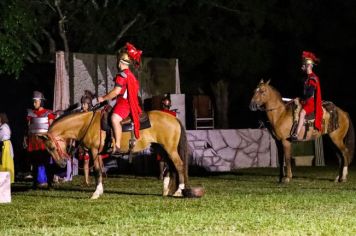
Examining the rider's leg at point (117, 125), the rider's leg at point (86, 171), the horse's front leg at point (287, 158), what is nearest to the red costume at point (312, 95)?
the horse's front leg at point (287, 158)

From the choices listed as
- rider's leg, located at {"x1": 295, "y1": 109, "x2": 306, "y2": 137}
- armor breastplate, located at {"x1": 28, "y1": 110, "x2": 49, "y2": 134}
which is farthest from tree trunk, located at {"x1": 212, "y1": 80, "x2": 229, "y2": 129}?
armor breastplate, located at {"x1": 28, "y1": 110, "x2": 49, "y2": 134}

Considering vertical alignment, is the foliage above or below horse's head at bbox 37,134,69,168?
above

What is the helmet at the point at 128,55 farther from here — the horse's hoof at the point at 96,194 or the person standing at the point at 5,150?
the person standing at the point at 5,150

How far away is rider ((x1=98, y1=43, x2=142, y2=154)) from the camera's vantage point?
13.6 m

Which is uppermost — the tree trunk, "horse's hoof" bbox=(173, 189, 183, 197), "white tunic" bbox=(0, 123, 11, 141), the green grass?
the tree trunk

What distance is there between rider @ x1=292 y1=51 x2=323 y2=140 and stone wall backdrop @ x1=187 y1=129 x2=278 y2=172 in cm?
490

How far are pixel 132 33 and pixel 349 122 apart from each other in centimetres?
1831

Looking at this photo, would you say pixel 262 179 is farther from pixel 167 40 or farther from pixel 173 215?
pixel 167 40

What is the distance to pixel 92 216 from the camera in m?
11.2

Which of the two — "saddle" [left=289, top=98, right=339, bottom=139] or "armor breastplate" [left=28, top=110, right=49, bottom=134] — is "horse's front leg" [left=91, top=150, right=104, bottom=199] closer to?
"armor breastplate" [left=28, top=110, right=49, bottom=134]

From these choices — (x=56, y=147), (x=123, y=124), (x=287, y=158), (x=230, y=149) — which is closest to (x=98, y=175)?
(x=56, y=147)

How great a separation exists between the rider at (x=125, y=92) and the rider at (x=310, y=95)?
4.83 m

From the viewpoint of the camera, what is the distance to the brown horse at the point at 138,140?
46.2 feet

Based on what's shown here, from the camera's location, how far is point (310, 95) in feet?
57.7
